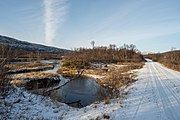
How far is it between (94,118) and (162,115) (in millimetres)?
3496

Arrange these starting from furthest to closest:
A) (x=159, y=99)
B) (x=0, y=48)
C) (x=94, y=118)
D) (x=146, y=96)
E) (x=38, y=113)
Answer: (x=146, y=96)
(x=159, y=99)
(x=38, y=113)
(x=0, y=48)
(x=94, y=118)

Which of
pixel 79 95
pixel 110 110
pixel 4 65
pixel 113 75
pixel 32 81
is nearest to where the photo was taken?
pixel 110 110

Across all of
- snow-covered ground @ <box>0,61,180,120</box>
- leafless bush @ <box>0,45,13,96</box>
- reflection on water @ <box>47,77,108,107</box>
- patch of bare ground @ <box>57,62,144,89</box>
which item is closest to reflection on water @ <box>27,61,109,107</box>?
reflection on water @ <box>47,77,108,107</box>

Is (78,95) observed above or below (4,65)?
below

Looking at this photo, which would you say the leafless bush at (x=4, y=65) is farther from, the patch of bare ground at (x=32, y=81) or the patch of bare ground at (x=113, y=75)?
the patch of bare ground at (x=113, y=75)

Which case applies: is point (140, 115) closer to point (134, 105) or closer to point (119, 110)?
point (119, 110)

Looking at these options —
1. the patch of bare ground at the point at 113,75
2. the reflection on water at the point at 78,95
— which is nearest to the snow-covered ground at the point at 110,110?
the reflection on water at the point at 78,95

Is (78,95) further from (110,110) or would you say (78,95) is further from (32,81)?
(32,81)

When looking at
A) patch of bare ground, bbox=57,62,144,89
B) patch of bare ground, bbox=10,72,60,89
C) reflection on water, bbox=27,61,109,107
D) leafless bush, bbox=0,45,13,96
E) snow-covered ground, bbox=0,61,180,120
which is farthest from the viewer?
patch of bare ground, bbox=10,72,60,89

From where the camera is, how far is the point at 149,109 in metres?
11.5

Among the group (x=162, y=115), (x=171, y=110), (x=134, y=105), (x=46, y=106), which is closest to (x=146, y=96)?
(x=134, y=105)

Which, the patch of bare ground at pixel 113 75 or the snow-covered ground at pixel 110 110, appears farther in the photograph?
the patch of bare ground at pixel 113 75

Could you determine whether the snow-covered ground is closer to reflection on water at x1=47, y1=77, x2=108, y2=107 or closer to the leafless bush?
the leafless bush

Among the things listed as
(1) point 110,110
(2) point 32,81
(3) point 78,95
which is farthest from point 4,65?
(2) point 32,81
